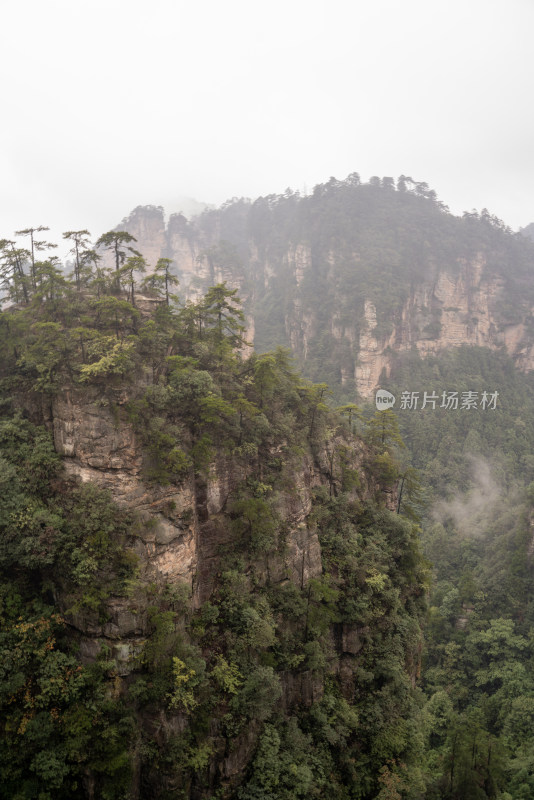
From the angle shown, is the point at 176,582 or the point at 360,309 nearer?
the point at 176,582

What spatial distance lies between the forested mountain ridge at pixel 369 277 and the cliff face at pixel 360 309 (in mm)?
225

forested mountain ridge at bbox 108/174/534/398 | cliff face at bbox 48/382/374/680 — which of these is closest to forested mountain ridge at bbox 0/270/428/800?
cliff face at bbox 48/382/374/680

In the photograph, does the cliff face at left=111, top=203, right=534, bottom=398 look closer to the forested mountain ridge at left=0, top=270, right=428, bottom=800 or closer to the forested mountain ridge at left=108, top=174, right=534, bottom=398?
the forested mountain ridge at left=108, top=174, right=534, bottom=398

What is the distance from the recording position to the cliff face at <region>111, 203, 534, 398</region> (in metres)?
75.2

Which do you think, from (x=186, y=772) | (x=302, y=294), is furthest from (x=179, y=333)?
(x=302, y=294)

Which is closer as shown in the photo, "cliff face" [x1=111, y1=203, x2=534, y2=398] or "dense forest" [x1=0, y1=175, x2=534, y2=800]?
"dense forest" [x1=0, y1=175, x2=534, y2=800]

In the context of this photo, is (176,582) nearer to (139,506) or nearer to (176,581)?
(176,581)

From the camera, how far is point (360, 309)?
252 feet

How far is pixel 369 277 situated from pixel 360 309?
9005 millimetres

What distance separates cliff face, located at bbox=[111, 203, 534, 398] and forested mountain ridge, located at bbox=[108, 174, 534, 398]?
0.22m

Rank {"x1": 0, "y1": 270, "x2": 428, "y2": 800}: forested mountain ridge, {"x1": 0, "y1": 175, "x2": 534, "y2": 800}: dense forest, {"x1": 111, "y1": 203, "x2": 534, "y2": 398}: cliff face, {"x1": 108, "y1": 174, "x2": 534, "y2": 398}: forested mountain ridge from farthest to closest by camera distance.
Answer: {"x1": 108, "y1": 174, "x2": 534, "y2": 398}: forested mountain ridge → {"x1": 111, "y1": 203, "x2": 534, "y2": 398}: cliff face → {"x1": 0, "y1": 175, "x2": 534, "y2": 800}: dense forest → {"x1": 0, "y1": 270, "x2": 428, "y2": 800}: forested mountain ridge

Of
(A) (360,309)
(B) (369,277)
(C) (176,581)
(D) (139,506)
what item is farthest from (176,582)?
(B) (369,277)

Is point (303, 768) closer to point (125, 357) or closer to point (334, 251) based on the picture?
point (125, 357)

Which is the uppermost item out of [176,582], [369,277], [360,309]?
[369,277]
